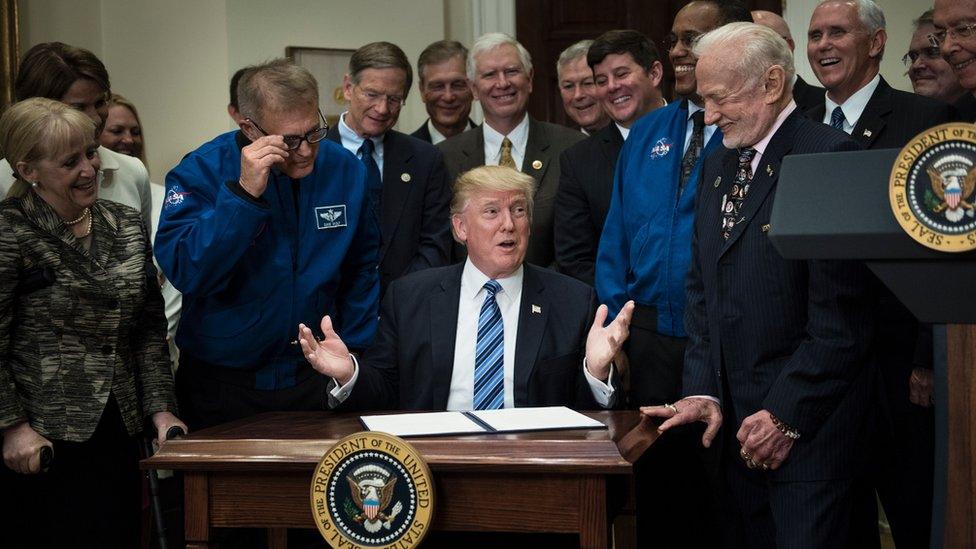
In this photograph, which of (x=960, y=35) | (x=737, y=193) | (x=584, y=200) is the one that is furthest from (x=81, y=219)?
(x=960, y=35)

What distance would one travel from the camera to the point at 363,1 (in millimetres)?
6023

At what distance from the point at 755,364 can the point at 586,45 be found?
88.5 inches

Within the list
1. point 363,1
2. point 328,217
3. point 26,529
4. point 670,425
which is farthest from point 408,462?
point 363,1

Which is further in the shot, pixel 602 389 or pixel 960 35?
pixel 960 35

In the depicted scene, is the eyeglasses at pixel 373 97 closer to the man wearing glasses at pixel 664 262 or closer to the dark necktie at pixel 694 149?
the man wearing glasses at pixel 664 262

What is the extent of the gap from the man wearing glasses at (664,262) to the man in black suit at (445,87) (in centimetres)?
122

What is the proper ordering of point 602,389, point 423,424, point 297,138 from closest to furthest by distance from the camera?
point 423,424 < point 602,389 < point 297,138

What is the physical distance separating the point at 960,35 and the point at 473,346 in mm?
1646

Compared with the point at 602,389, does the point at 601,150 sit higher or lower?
higher

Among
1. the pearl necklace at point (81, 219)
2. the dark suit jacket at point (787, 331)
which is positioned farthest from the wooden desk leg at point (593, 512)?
the pearl necklace at point (81, 219)

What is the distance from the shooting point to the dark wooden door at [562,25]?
6.23 meters

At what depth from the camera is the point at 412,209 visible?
3682mm

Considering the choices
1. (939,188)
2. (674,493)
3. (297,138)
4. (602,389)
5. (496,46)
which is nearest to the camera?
(939,188)

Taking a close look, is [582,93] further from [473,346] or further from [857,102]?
[473,346]
